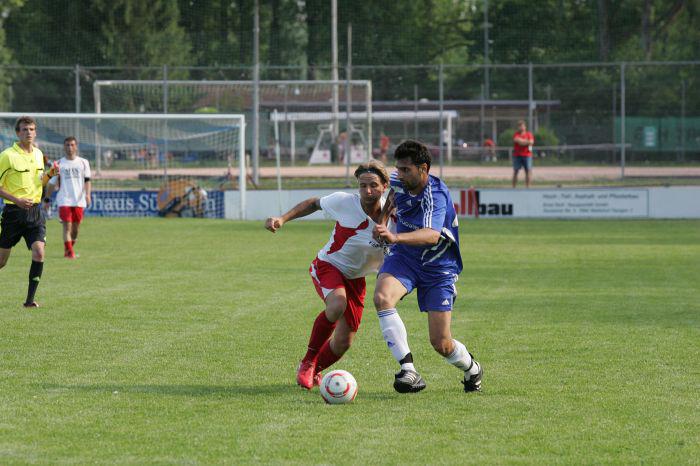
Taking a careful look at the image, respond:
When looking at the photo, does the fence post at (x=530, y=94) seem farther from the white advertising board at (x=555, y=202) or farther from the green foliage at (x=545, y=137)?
the white advertising board at (x=555, y=202)

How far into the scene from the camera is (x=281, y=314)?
1220 centimetres

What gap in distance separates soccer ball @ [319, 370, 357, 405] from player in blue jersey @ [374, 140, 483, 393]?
13.4 inches

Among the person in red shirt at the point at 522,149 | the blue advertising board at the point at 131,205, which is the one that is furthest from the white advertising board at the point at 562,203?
the blue advertising board at the point at 131,205

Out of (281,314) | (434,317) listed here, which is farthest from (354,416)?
(281,314)

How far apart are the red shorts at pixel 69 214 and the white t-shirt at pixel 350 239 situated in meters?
12.1

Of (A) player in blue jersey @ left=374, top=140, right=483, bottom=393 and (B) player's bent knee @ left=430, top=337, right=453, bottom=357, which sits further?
(B) player's bent knee @ left=430, top=337, right=453, bottom=357

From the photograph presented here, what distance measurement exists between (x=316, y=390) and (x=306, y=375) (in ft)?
0.43

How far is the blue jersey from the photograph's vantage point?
Result: 763cm

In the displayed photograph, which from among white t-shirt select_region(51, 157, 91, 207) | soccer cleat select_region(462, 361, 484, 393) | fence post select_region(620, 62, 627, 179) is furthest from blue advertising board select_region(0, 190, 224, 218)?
soccer cleat select_region(462, 361, 484, 393)

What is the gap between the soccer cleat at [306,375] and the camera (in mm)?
8000

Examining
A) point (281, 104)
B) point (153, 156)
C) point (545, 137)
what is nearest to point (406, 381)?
point (153, 156)

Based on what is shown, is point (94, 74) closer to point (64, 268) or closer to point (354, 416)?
point (64, 268)

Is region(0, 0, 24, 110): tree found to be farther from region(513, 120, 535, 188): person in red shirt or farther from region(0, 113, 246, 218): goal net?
region(513, 120, 535, 188): person in red shirt

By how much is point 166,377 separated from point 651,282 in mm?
9072
